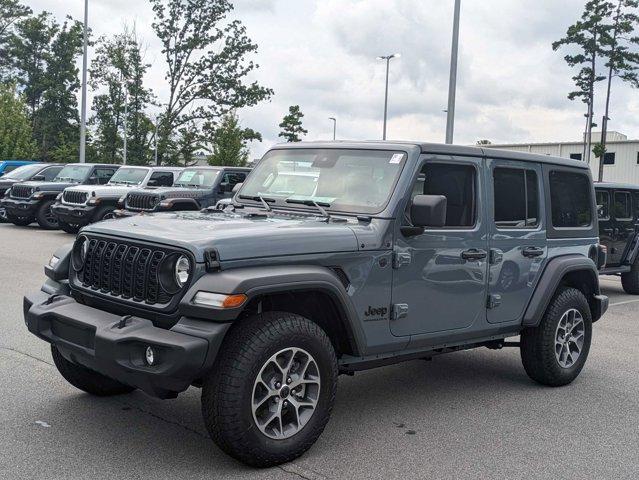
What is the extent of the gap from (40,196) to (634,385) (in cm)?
1640

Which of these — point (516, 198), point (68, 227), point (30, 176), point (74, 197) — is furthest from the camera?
point (30, 176)

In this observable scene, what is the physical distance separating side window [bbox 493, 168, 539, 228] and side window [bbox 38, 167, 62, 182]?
18015mm

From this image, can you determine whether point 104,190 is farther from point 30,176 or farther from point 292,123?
point 292,123

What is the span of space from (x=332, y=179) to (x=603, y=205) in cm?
826

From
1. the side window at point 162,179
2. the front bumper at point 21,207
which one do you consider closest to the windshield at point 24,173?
the front bumper at point 21,207

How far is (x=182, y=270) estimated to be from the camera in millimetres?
3865

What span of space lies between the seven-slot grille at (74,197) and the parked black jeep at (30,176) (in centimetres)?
393

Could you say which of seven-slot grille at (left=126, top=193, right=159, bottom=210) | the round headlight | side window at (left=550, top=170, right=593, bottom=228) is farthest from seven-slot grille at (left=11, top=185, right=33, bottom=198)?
the round headlight

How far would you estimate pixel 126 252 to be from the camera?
4.12 m

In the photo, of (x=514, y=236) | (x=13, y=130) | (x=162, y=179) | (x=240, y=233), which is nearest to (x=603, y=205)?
(x=514, y=236)

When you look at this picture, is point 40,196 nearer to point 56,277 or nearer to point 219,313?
point 56,277

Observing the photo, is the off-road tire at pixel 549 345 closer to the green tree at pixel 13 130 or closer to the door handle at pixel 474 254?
the door handle at pixel 474 254

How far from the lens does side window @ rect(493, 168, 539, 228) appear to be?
542 cm

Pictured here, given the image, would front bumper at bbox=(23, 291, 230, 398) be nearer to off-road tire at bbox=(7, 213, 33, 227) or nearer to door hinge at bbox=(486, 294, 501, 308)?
door hinge at bbox=(486, 294, 501, 308)
